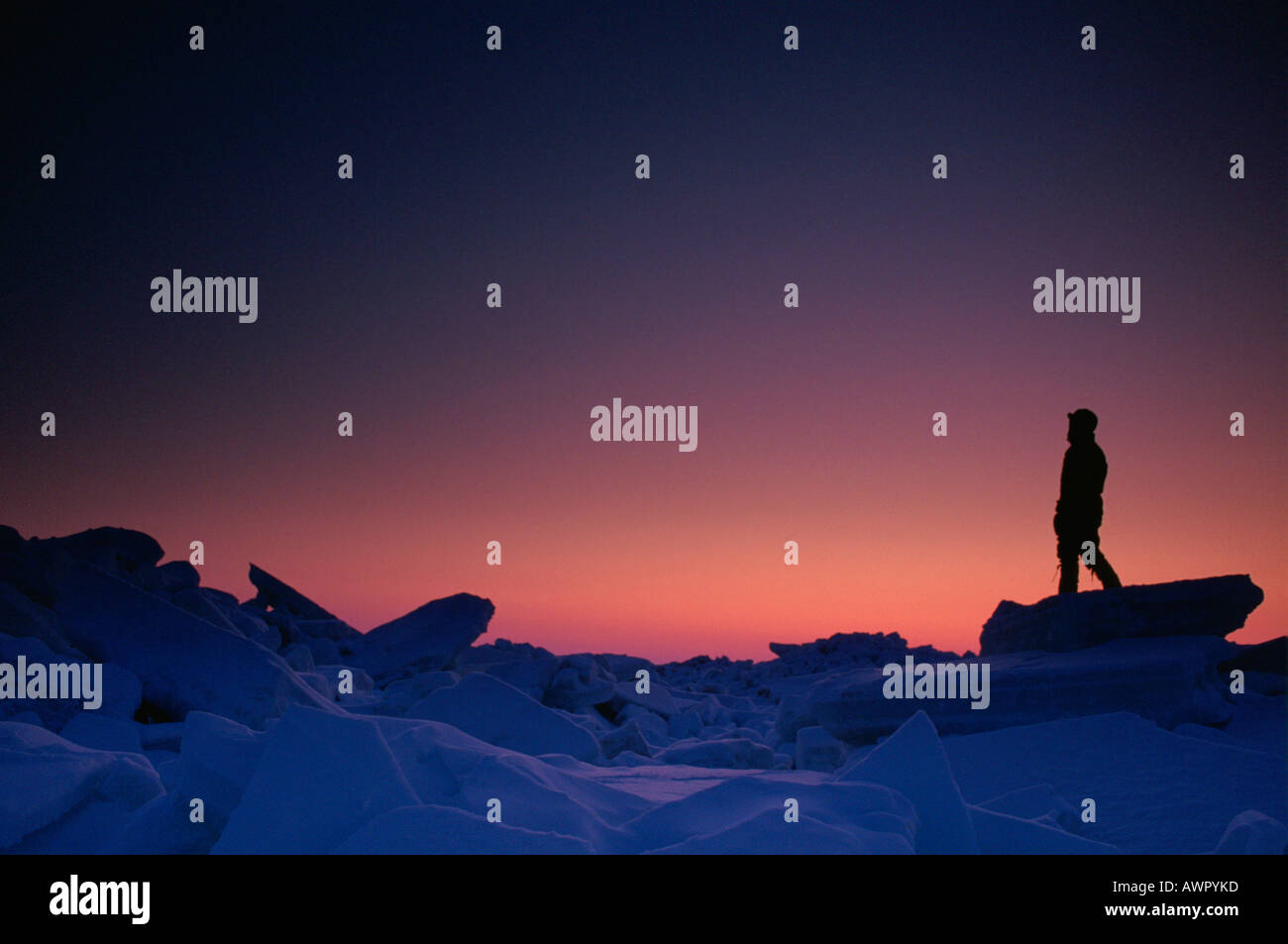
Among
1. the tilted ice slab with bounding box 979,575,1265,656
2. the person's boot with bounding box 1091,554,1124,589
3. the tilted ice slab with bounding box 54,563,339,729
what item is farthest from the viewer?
the person's boot with bounding box 1091,554,1124,589

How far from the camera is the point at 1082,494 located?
9609 millimetres

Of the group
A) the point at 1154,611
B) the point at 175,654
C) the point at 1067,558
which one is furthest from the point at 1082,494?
the point at 175,654

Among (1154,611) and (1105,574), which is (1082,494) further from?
(1154,611)

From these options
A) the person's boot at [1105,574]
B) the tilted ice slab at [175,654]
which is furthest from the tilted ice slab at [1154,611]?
the tilted ice slab at [175,654]

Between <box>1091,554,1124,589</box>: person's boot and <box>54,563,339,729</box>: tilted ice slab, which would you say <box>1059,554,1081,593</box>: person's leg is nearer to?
<box>1091,554,1124,589</box>: person's boot

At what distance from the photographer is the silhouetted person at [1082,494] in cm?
961

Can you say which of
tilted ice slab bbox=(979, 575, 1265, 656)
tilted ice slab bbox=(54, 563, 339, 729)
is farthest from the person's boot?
tilted ice slab bbox=(54, 563, 339, 729)

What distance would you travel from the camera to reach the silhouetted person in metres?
9.61

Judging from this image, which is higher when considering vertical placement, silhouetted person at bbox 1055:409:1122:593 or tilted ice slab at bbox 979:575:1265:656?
silhouetted person at bbox 1055:409:1122:593

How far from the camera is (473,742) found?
4.68 m

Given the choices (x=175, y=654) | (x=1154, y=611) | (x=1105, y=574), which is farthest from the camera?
(x=1105, y=574)

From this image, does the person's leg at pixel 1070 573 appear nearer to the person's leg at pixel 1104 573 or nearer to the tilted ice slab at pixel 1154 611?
the person's leg at pixel 1104 573
